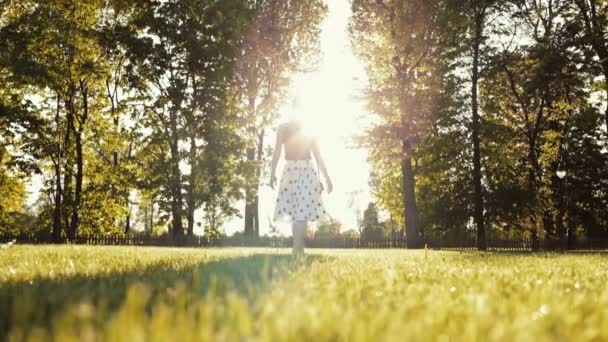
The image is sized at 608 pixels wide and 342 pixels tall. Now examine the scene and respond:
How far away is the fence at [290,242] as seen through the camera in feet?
98.8

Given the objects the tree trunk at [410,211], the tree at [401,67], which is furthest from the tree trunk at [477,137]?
the tree trunk at [410,211]

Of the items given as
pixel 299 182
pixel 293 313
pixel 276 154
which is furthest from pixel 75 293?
pixel 276 154

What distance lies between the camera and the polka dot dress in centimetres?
879

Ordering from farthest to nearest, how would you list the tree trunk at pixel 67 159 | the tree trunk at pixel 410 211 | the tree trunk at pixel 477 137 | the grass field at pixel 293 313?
the tree trunk at pixel 67 159, the tree trunk at pixel 477 137, the tree trunk at pixel 410 211, the grass field at pixel 293 313

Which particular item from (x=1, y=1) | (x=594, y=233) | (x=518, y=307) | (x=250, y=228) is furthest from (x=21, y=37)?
(x=594, y=233)

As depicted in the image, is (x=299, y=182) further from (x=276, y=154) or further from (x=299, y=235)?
(x=299, y=235)

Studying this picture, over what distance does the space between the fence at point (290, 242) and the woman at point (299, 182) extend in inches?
693

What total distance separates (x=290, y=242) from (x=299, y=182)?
28539mm

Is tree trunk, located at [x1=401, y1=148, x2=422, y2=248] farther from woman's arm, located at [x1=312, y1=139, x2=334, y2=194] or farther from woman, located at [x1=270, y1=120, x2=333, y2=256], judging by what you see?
woman, located at [x1=270, y1=120, x2=333, y2=256]

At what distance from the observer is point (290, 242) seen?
37.0 metres

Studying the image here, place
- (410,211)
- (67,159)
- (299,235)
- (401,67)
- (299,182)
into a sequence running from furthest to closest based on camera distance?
1. (67,159)
2. (410,211)
3. (401,67)
4. (299,182)
5. (299,235)

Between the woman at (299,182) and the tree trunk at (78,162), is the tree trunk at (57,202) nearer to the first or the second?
the tree trunk at (78,162)

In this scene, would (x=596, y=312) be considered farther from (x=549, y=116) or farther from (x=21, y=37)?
(x=549, y=116)

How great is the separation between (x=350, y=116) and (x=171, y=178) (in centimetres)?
927
